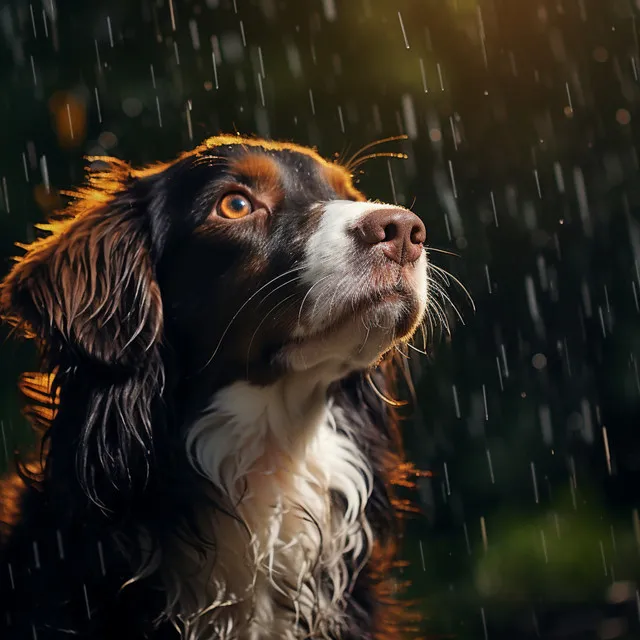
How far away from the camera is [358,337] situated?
2293 millimetres

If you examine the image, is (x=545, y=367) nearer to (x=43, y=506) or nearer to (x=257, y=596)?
(x=257, y=596)

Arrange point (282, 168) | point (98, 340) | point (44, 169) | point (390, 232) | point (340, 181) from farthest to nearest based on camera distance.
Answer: point (44, 169) < point (340, 181) < point (282, 168) < point (98, 340) < point (390, 232)

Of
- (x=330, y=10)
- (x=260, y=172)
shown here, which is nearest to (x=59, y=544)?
(x=260, y=172)

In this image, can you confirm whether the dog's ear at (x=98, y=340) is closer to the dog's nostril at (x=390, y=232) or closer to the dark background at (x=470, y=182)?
the dog's nostril at (x=390, y=232)

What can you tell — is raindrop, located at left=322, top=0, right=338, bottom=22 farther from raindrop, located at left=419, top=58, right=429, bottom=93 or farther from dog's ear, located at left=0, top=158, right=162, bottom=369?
dog's ear, located at left=0, top=158, right=162, bottom=369

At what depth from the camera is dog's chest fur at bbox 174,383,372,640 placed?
242cm

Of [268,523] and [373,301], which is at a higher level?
[373,301]

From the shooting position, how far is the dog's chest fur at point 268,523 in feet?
7.94

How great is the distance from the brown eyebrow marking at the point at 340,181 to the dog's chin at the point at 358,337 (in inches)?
22.0

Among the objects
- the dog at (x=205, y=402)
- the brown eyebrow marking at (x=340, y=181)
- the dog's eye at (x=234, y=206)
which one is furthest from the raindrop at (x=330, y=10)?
the dog's eye at (x=234, y=206)

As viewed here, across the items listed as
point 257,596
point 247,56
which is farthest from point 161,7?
point 257,596

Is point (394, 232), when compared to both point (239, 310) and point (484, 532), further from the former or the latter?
point (484, 532)

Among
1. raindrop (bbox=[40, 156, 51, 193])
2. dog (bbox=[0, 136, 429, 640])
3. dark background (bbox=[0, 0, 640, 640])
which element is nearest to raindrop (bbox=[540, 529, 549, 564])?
dark background (bbox=[0, 0, 640, 640])

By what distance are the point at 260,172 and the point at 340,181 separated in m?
0.33
